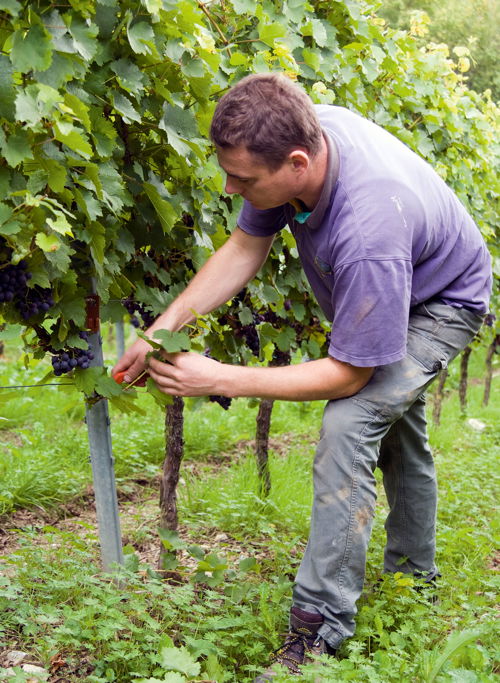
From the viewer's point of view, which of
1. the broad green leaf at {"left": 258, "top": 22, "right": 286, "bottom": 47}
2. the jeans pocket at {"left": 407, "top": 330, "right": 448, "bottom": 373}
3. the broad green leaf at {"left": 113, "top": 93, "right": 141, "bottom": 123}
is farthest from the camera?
the broad green leaf at {"left": 258, "top": 22, "right": 286, "bottom": 47}

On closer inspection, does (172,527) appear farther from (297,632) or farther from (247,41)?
(247,41)

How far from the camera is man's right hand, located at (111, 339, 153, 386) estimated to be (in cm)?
233

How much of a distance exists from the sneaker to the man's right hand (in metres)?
0.88

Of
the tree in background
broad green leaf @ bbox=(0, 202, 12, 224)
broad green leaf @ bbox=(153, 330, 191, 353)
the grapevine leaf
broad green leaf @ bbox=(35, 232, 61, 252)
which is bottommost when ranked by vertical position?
the tree in background

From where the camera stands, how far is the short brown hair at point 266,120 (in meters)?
2.03

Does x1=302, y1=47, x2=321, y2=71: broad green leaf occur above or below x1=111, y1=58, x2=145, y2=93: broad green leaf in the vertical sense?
below

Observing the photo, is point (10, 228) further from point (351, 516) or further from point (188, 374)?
point (351, 516)

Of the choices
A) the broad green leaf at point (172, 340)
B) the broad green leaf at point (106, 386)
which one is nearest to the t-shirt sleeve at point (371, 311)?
the broad green leaf at point (172, 340)

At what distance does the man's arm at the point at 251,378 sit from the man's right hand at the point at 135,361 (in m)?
0.10

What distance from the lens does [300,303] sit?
11.6 ft

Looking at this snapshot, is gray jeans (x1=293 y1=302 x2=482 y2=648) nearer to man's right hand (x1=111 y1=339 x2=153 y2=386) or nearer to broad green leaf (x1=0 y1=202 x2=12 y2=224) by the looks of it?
man's right hand (x1=111 y1=339 x2=153 y2=386)

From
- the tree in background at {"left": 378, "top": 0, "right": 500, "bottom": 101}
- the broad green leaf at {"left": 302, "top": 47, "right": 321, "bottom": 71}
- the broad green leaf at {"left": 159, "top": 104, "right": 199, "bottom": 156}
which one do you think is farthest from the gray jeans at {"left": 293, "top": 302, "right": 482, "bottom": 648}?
the tree in background at {"left": 378, "top": 0, "right": 500, "bottom": 101}

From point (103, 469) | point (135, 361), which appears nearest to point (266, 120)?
point (135, 361)

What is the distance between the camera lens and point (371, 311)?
6.86 ft
